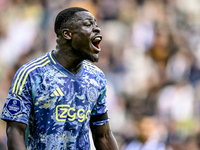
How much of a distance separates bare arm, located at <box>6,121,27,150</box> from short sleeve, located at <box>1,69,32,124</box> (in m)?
0.04

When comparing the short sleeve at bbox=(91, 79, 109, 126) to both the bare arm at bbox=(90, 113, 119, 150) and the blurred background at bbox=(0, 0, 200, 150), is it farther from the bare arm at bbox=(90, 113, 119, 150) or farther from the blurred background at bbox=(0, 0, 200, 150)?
the blurred background at bbox=(0, 0, 200, 150)

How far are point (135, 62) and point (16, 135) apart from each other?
16.5 feet

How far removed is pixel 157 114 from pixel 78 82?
13.7ft

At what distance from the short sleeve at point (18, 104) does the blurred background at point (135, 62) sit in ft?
11.8

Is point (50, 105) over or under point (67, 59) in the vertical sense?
under

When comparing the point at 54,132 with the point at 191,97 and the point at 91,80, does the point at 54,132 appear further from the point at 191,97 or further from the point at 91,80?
the point at 191,97

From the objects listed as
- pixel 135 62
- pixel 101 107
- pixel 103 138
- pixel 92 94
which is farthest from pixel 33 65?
pixel 135 62

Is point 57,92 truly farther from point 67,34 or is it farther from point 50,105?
point 67,34

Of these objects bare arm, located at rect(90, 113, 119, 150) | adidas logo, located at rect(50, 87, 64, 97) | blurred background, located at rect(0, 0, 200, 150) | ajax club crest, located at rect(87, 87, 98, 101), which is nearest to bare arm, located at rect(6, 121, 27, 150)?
adidas logo, located at rect(50, 87, 64, 97)

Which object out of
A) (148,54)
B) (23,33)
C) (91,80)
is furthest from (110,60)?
(91,80)

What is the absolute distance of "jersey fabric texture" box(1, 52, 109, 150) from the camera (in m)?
2.83

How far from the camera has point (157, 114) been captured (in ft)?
23.1

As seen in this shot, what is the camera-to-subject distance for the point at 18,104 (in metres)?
2.80

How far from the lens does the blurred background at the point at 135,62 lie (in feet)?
22.5
